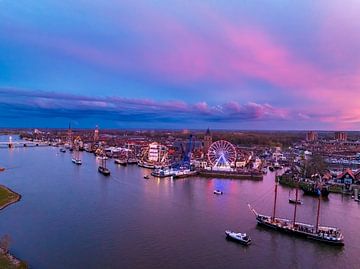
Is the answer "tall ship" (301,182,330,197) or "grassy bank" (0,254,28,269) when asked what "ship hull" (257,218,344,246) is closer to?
"tall ship" (301,182,330,197)

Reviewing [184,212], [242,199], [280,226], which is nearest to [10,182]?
[184,212]

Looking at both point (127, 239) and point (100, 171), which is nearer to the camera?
point (127, 239)

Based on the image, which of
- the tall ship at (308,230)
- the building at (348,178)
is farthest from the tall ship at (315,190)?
the tall ship at (308,230)

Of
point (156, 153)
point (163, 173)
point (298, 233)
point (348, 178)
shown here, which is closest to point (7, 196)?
point (163, 173)

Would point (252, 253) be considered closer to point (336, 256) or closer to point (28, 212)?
point (336, 256)

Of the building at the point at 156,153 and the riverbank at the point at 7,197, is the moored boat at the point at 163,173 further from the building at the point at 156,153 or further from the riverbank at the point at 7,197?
the riverbank at the point at 7,197

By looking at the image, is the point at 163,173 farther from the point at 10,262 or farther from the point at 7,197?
the point at 10,262
